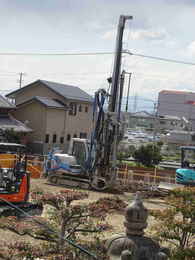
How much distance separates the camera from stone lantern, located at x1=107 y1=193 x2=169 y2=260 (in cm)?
564

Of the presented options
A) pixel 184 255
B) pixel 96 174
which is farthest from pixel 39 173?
pixel 184 255

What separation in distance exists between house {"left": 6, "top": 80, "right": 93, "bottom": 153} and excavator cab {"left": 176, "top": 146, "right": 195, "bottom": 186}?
17.3m

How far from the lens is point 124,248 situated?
5.77m

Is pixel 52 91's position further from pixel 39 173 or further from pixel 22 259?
pixel 22 259

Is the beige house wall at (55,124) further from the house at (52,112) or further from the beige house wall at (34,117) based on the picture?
the beige house wall at (34,117)

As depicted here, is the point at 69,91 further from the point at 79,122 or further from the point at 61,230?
the point at 61,230

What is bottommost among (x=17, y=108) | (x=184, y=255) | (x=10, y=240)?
(x=10, y=240)

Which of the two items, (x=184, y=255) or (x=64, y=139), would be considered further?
(x=64, y=139)

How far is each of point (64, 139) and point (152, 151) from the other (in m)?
10.6

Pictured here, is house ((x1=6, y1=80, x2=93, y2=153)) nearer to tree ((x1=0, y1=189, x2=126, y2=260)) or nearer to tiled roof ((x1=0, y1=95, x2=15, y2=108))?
tiled roof ((x1=0, y1=95, x2=15, y2=108))

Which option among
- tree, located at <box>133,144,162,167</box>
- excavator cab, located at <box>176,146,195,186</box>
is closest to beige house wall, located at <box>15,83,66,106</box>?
tree, located at <box>133,144,162,167</box>

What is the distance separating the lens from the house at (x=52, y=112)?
1489 inches

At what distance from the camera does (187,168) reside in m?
22.3

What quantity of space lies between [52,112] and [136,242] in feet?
109
